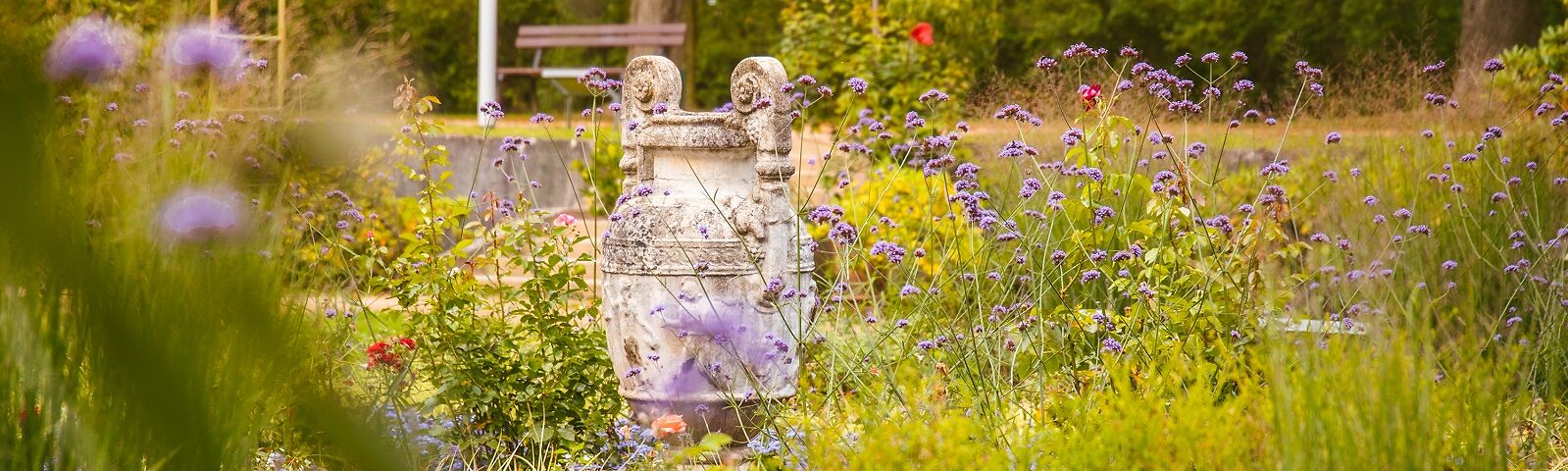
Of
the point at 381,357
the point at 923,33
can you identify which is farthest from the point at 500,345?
the point at 923,33

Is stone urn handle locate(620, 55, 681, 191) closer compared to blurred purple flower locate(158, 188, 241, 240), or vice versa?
blurred purple flower locate(158, 188, 241, 240)

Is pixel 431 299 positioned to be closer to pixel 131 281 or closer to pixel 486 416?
pixel 486 416

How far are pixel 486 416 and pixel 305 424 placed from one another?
2887mm

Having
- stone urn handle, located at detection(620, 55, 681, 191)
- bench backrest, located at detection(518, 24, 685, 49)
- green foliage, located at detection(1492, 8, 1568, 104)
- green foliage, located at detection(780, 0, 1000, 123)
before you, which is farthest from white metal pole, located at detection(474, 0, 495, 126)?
stone urn handle, located at detection(620, 55, 681, 191)

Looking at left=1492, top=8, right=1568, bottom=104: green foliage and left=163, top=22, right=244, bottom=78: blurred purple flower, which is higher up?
left=163, top=22, right=244, bottom=78: blurred purple flower

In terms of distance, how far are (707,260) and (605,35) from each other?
10.0 metres

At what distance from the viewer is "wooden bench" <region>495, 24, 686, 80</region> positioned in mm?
12039

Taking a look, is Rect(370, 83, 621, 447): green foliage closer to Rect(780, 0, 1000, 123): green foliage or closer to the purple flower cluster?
the purple flower cluster

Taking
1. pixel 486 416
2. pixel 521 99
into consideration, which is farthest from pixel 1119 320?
pixel 521 99

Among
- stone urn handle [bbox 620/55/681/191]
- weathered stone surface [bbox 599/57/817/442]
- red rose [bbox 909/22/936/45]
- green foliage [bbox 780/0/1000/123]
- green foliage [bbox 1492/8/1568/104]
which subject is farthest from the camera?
green foliage [bbox 780/0/1000/123]

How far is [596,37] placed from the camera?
42.9ft

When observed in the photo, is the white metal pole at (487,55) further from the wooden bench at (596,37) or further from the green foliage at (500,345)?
the green foliage at (500,345)

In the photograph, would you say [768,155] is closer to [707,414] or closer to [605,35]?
[707,414]

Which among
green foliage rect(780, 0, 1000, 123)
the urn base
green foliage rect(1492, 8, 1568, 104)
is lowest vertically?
the urn base
